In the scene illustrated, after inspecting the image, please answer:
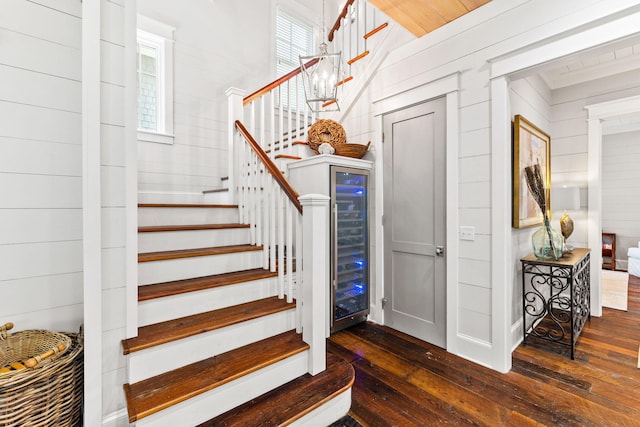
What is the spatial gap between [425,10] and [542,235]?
7.32 feet

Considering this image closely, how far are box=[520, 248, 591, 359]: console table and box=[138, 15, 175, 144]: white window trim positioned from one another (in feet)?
13.4

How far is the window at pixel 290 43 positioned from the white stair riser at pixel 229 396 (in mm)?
3577

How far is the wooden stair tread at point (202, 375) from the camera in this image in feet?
4.45

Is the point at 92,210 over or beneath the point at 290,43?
beneath

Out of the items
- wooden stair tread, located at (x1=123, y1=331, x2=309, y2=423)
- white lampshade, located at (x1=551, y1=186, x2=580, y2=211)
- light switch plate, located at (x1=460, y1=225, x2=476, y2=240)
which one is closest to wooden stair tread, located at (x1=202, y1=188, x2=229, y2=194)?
wooden stair tread, located at (x1=123, y1=331, x2=309, y2=423)

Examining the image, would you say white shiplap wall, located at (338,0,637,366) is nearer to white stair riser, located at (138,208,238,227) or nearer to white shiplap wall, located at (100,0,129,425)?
white stair riser, located at (138,208,238,227)

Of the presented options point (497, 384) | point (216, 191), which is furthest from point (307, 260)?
point (216, 191)

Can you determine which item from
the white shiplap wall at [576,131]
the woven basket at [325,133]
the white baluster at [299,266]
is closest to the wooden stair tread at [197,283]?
the white baluster at [299,266]

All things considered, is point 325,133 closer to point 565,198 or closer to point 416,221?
point 416,221

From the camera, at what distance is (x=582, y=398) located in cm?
188

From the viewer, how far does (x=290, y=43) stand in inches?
180

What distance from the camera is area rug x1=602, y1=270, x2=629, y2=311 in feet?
11.9

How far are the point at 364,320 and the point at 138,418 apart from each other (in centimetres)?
231

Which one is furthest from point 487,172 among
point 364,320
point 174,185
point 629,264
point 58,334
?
point 629,264
